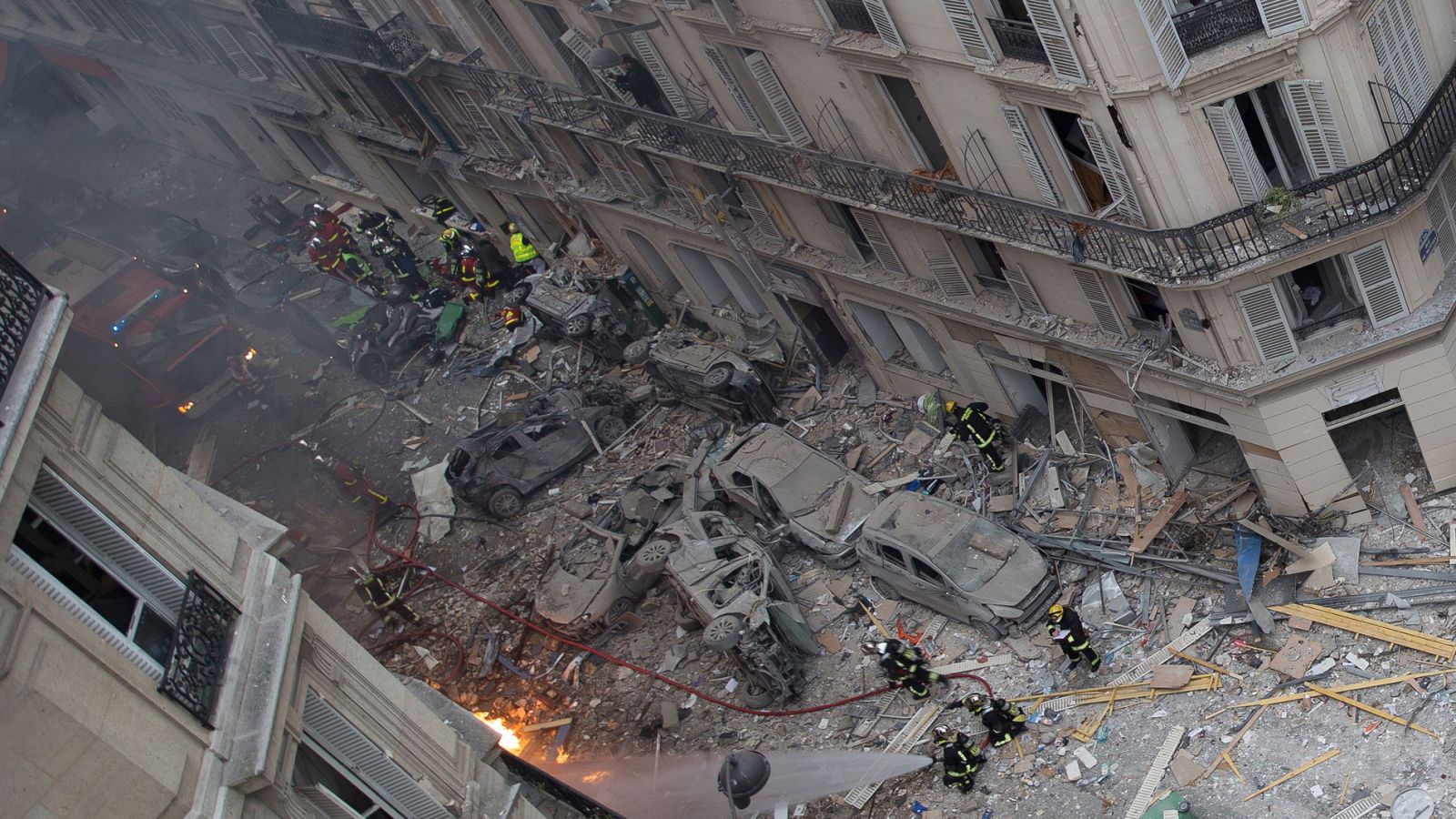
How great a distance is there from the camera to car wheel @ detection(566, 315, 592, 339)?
2970cm

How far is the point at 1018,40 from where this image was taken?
16.9 meters

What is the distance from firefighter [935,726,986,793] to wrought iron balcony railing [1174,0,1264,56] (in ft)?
30.9

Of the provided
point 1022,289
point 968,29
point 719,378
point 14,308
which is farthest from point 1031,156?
point 14,308

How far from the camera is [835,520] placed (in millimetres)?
22547

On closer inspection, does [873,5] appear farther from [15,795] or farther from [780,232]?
[15,795]

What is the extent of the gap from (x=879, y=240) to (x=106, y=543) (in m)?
14.9

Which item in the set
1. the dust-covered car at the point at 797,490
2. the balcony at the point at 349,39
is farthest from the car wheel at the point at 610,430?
the balcony at the point at 349,39

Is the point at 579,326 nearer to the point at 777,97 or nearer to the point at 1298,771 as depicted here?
the point at 777,97

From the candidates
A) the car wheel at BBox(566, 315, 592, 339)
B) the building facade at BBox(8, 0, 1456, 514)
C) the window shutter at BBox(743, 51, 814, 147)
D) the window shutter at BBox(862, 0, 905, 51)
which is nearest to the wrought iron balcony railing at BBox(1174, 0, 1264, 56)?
the building facade at BBox(8, 0, 1456, 514)

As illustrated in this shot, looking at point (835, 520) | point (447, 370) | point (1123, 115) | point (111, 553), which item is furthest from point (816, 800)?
point (447, 370)

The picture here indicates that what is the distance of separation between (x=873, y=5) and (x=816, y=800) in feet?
36.8

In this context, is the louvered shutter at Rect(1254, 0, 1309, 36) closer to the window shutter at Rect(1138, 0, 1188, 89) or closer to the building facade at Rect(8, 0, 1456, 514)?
the building facade at Rect(8, 0, 1456, 514)

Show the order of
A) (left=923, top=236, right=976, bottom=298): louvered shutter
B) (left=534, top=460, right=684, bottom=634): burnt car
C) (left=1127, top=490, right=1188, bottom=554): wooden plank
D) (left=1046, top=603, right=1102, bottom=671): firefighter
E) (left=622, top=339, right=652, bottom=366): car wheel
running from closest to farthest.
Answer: (left=1046, top=603, right=1102, bottom=671): firefighter
(left=1127, top=490, right=1188, bottom=554): wooden plank
(left=923, top=236, right=976, bottom=298): louvered shutter
(left=534, top=460, right=684, bottom=634): burnt car
(left=622, top=339, right=652, bottom=366): car wheel

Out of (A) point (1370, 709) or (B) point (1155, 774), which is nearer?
(A) point (1370, 709)
